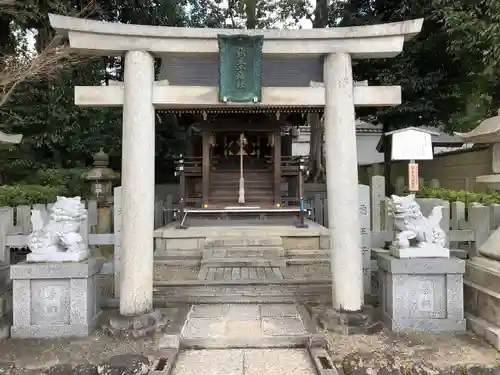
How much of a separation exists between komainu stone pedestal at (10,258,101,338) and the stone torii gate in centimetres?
49

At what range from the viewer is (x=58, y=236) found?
4793mm

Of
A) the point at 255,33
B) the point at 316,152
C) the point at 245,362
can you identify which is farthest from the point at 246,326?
the point at 316,152

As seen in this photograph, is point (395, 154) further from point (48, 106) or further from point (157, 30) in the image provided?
point (48, 106)

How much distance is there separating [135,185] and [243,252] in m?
4.59

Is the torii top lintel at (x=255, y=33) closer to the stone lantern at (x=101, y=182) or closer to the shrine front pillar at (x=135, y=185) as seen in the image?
the shrine front pillar at (x=135, y=185)

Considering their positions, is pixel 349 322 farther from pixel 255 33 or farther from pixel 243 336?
pixel 255 33

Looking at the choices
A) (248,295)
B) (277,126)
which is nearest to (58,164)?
(277,126)

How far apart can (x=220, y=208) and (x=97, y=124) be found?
620cm

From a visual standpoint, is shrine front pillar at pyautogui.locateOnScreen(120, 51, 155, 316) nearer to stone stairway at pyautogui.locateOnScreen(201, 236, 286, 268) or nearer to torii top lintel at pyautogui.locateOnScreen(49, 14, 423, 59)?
torii top lintel at pyautogui.locateOnScreen(49, 14, 423, 59)

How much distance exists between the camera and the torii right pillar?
4.98 m

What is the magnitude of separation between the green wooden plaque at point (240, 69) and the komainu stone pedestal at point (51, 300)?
2.85m

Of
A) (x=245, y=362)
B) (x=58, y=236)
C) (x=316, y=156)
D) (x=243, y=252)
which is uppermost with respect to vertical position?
(x=316, y=156)

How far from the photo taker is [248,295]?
20.0 feet

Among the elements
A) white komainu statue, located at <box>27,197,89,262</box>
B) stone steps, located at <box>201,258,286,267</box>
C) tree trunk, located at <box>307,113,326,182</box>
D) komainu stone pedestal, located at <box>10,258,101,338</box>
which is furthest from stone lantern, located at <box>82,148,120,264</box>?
tree trunk, located at <box>307,113,326,182</box>
